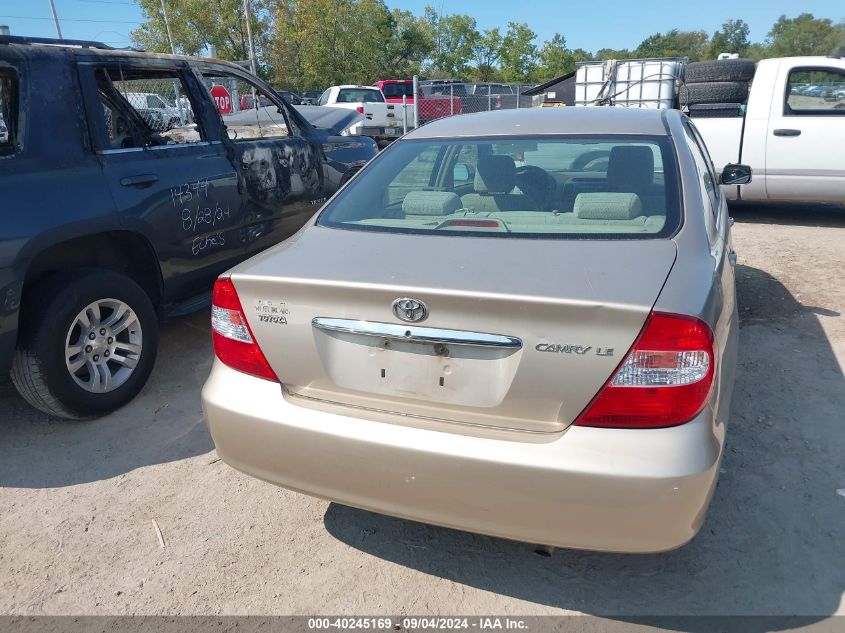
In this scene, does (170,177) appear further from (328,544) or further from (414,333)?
(414,333)

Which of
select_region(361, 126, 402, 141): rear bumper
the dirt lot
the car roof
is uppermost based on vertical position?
the car roof

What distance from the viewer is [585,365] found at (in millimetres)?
1782

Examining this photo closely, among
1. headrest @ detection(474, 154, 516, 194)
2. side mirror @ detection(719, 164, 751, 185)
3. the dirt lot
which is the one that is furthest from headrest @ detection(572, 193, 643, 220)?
side mirror @ detection(719, 164, 751, 185)

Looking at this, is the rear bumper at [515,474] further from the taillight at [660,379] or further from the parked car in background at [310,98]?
the parked car in background at [310,98]

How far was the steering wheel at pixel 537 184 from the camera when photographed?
2732 millimetres

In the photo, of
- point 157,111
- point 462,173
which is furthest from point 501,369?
point 157,111

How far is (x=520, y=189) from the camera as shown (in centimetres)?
287

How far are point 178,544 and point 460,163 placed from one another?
85.4 inches

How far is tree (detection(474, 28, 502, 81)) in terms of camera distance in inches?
2281

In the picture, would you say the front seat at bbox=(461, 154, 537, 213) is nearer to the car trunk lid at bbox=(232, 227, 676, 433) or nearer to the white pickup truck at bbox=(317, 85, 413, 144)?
the car trunk lid at bbox=(232, 227, 676, 433)

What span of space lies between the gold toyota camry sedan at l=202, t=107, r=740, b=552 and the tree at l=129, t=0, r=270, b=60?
4040 cm

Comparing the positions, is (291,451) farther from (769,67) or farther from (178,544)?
(769,67)

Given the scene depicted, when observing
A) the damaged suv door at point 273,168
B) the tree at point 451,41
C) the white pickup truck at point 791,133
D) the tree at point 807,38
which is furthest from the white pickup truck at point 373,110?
the tree at point 807,38

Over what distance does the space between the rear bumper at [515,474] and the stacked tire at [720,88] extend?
710cm
